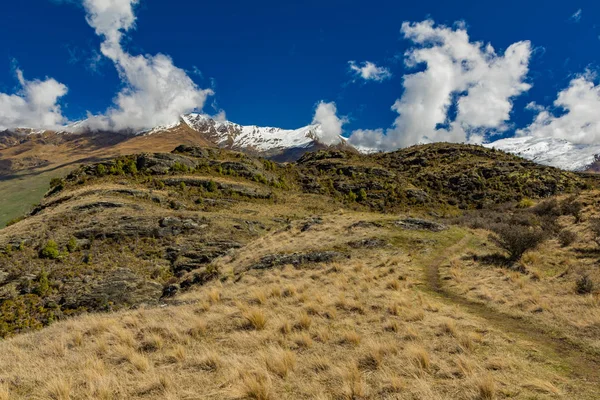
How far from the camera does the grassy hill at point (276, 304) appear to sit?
698cm

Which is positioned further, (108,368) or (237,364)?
(108,368)

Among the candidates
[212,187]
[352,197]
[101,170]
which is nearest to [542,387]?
[212,187]

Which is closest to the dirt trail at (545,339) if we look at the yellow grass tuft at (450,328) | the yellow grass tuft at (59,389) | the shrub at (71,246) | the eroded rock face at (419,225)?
the yellow grass tuft at (450,328)

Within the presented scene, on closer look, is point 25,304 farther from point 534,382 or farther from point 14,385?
point 534,382

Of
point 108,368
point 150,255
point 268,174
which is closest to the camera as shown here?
point 108,368

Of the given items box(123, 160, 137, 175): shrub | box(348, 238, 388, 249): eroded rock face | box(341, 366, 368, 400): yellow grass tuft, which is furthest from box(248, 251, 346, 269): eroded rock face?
box(123, 160, 137, 175): shrub

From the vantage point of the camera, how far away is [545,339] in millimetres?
9352

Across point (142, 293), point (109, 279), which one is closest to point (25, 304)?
point (109, 279)

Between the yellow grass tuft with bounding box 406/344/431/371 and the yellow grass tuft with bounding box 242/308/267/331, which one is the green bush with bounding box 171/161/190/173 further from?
the yellow grass tuft with bounding box 406/344/431/371

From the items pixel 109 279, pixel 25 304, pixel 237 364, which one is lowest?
pixel 25 304

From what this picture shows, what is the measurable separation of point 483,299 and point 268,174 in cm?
5885

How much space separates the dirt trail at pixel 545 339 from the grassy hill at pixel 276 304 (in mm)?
69

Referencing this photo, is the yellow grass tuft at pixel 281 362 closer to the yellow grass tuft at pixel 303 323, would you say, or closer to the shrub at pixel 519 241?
the yellow grass tuft at pixel 303 323

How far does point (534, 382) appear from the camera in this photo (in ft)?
21.0
